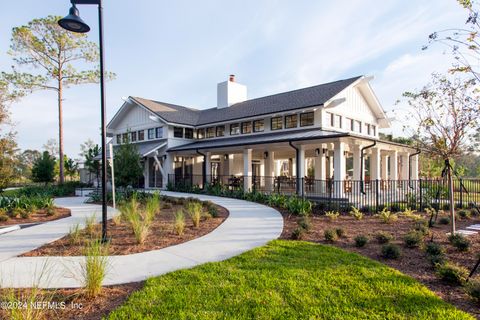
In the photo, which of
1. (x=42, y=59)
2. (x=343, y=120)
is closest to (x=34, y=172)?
(x=42, y=59)

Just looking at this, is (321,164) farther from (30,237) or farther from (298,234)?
(30,237)

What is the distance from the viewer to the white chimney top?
24.0 metres

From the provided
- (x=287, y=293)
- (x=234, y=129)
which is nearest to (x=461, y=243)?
(x=287, y=293)

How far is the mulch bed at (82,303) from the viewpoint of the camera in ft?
10.5

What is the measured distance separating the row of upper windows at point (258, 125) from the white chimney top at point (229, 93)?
3283mm

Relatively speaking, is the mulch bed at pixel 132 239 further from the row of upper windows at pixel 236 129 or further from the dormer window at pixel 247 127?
the dormer window at pixel 247 127

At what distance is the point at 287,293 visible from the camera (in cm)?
369

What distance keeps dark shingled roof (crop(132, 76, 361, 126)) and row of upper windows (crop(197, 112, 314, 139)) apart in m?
0.67

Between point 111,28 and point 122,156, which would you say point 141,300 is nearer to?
point 111,28

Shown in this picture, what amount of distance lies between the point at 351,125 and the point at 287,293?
17470mm

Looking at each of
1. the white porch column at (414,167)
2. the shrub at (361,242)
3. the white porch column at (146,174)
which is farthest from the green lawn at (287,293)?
the white porch column at (146,174)

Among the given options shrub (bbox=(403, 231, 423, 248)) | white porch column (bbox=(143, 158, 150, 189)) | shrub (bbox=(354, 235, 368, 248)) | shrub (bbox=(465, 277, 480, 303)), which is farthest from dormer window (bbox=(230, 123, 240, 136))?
shrub (bbox=(465, 277, 480, 303))

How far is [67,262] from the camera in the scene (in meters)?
4.97

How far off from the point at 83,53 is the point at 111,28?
2150cm
